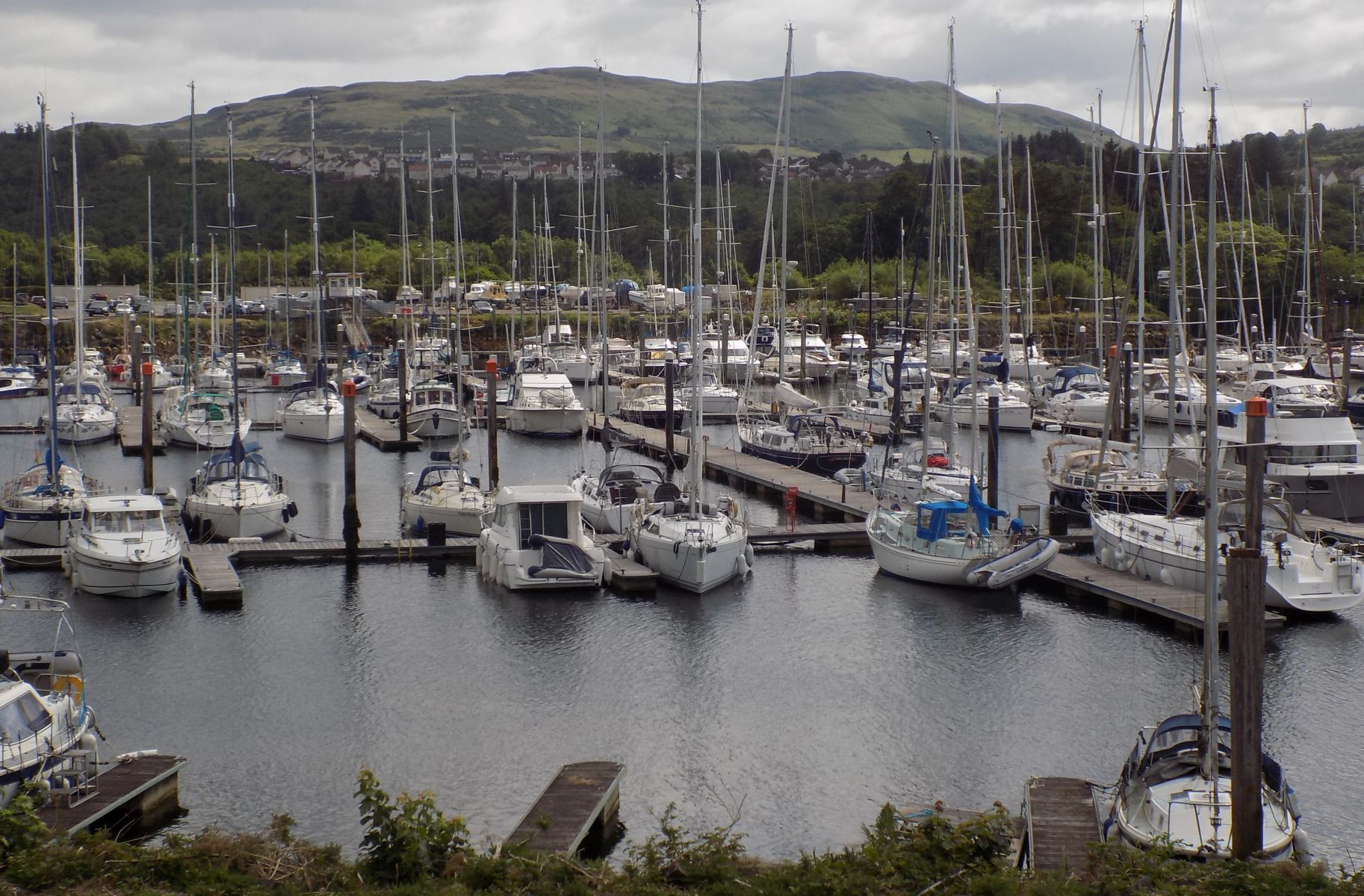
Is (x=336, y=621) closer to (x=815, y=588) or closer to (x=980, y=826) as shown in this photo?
(x=815, y=588)

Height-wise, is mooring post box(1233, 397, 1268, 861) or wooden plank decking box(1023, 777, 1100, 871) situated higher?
mooring post box(1233, 397, 1268, 861)

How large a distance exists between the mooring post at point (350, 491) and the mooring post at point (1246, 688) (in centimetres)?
2414

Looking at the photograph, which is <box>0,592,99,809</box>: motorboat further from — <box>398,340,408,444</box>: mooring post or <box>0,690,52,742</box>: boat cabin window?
<box>398,340,408,444</box>: mooring post

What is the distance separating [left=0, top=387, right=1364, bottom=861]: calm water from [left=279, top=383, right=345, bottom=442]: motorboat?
78.2 feet

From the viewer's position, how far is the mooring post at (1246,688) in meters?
15.0

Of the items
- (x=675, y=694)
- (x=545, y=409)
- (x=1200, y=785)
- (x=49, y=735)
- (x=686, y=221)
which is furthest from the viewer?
(x=686, y=221)

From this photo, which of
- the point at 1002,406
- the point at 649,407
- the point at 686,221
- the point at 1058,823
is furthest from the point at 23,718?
the point at 686,221

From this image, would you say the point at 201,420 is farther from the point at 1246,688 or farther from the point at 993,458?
the point at 1246,688

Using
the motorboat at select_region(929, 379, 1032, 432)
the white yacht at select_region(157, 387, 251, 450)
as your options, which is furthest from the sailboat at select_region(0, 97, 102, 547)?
the motorboat at select_region(929, 379, 1032, 432)

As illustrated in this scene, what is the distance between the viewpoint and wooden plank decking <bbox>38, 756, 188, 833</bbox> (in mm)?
17969

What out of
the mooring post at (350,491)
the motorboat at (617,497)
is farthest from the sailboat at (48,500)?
the motorboat at (617,497)

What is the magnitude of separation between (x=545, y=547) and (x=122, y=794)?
14.6m

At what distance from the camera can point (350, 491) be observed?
1438 inches

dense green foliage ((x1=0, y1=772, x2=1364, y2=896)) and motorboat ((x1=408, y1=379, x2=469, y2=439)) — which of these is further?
motorboat ((x1=408, y1=379, x2=469, y2=439))
